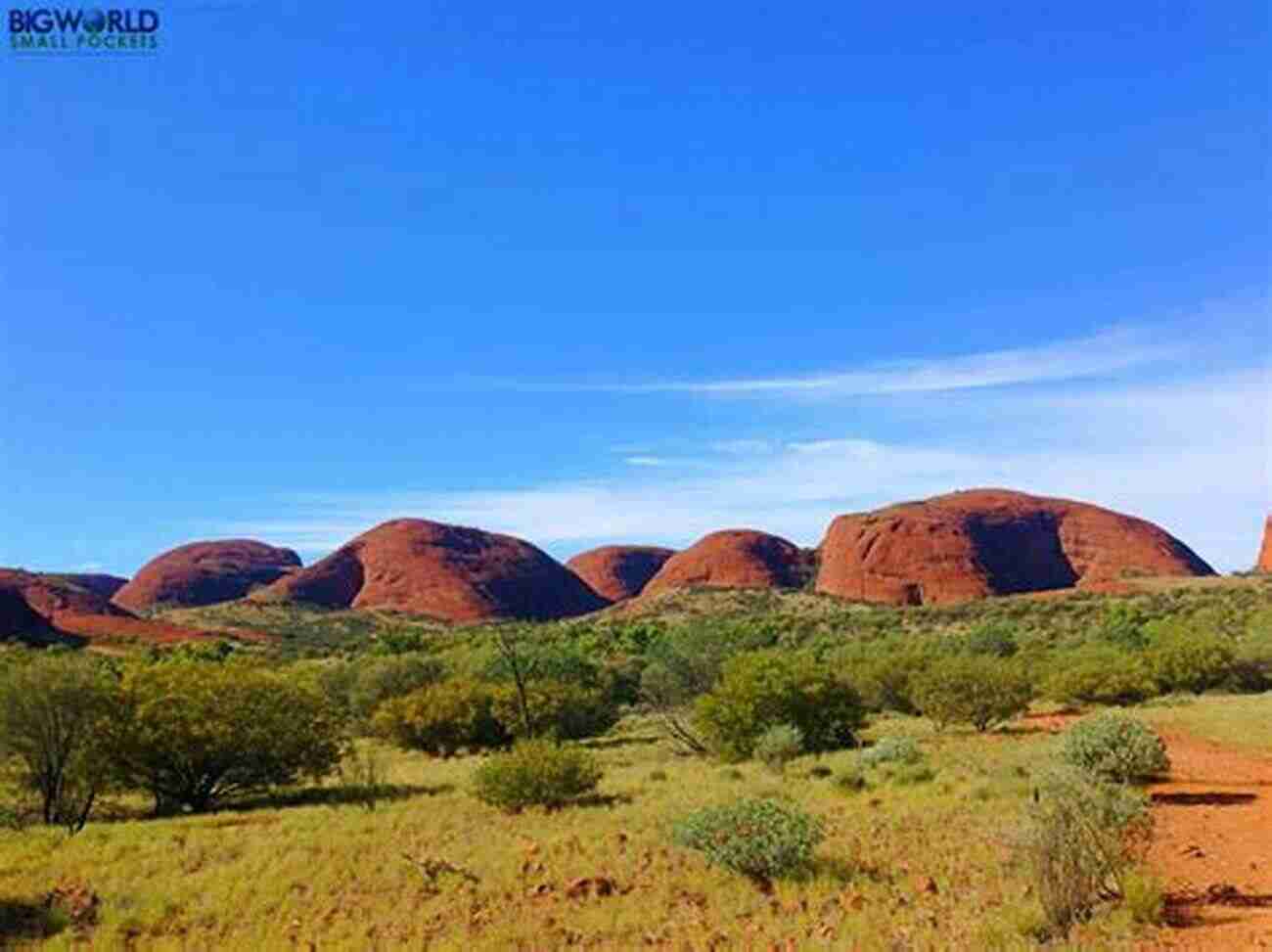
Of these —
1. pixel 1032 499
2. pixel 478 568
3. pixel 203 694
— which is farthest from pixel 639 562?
pixel 203 694

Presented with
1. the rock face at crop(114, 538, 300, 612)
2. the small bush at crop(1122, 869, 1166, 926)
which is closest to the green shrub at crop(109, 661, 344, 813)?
the small bush at crop(1122, 869, 1166, 926)

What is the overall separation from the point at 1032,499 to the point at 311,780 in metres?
118

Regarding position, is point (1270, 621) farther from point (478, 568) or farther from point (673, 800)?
point (478, 568)

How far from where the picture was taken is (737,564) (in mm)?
131500

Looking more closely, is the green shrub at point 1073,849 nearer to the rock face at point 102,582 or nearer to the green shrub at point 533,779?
the green shrub at point 533,779

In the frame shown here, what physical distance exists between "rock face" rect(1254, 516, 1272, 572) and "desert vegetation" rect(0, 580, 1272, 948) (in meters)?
73.7

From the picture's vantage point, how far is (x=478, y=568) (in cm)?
14062

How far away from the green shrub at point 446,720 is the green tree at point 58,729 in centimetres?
1142

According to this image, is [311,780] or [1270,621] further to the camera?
[1270,621]

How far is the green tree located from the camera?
819 inches

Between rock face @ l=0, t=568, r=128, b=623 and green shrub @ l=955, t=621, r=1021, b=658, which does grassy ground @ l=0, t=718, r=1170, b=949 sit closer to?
green shrub @ l=955, t=621, r=1021, b=658

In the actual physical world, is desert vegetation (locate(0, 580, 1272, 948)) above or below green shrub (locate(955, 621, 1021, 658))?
below

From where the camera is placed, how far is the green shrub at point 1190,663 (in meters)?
37.3

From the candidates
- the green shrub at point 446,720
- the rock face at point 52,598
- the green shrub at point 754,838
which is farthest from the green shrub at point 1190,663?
the rock face at point 52,598
